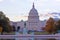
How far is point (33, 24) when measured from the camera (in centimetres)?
9688

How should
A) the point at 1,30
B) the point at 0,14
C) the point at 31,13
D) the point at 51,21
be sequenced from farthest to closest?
the point at 31,13, the point at 51,21, the point at 0,14, the point at 1,30

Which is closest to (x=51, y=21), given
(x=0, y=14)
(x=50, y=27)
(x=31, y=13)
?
(x=50, y=27)

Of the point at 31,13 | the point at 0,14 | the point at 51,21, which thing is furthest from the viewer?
the point at 31,13

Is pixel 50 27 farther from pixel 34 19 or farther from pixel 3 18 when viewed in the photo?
pixel 34 19

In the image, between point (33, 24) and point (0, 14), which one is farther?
point (33, 24)

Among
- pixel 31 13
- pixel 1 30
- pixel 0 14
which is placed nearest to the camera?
pixel 1 30

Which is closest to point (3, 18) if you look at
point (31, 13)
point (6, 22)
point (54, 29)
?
point (6, 22)

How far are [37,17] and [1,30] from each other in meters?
48.4

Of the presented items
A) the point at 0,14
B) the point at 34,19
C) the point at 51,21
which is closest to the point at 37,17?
the point at 34,19

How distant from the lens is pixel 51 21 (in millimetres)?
58156

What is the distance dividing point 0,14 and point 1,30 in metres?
4.38

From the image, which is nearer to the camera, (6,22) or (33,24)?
(6,22)

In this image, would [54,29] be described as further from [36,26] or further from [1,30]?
[36,26]

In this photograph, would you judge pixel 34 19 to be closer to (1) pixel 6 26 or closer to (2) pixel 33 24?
(2) pixel 33 24
